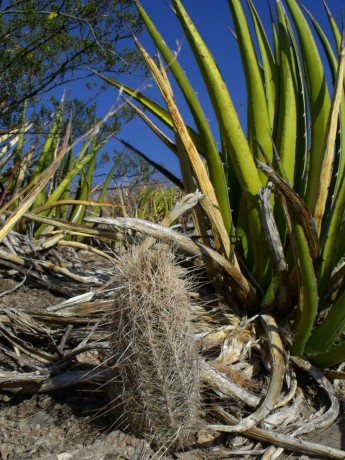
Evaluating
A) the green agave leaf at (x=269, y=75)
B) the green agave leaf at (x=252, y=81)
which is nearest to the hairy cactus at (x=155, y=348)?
the green agave leaf at (x=252, y=81)

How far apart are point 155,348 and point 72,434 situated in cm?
50

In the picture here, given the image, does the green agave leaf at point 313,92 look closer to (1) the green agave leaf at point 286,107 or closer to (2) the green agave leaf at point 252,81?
(1) the green agave leaf at point 286,107

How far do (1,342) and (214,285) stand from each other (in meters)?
0.90

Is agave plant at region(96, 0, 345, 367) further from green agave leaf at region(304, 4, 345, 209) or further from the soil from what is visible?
the soil

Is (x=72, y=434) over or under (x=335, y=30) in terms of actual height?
under

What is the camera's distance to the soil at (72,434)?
1786 millimetres

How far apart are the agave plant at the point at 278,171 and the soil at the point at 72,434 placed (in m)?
0.53

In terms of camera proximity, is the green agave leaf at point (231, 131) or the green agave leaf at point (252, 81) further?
the green agave leaf at point (252, 81)

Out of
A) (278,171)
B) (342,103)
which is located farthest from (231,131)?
(342,103)

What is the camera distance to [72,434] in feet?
6.19

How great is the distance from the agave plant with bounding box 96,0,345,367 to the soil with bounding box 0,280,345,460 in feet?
1.74

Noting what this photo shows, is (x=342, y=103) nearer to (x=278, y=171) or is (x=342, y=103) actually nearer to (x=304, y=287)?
(x=278, y=171)

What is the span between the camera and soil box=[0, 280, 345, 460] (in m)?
1.79

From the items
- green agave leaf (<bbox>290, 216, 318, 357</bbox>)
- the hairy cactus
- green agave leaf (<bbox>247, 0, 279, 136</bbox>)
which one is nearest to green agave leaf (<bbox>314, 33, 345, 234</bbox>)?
green agave leaf (<bbox>290, 216, 318, 357</bbox>)
